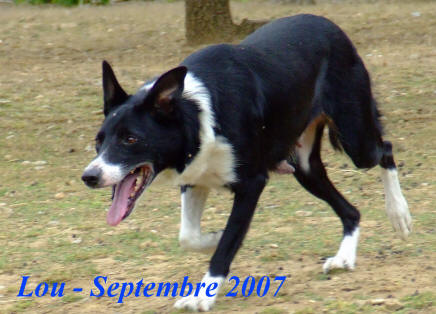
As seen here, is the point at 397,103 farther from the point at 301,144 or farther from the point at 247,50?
the point at 247,50

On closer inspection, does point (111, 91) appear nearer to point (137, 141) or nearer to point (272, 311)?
point (137, 141)

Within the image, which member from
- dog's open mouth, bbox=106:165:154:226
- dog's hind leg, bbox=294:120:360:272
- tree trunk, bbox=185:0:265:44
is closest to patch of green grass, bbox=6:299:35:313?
dog's open mouth, bbox=106:165:154:226

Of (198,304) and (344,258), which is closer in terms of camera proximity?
(198,304)

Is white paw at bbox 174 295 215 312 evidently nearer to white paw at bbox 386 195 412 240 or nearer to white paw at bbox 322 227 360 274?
white paw at bbox 322 227 360 274

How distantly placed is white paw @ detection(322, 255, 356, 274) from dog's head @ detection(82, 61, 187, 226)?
48.8 inches

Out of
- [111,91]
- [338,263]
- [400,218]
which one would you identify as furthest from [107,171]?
[400,218]

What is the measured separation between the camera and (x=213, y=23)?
1123 cm

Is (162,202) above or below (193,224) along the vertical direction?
below

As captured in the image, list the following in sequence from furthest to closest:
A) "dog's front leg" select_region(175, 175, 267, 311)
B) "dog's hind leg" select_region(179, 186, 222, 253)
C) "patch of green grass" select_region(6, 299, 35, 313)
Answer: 1. "dog's hind leg" select_region(179, 186, 222, 253)
2. "patch of green grass" select_region(6, 299, 35, 313)
3. "dog's front leg" select_region(175, 175, 267, 311)

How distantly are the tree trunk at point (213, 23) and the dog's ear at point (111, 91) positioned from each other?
6688 mm

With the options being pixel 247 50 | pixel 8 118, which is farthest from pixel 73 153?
pixel 247 50

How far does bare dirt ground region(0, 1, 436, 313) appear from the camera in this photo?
194 inches

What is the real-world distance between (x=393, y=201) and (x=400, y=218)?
14 centimetres

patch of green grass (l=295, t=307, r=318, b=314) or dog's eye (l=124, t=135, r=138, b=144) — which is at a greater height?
dog's eye (l=124, t=135, r=138, b=144)
